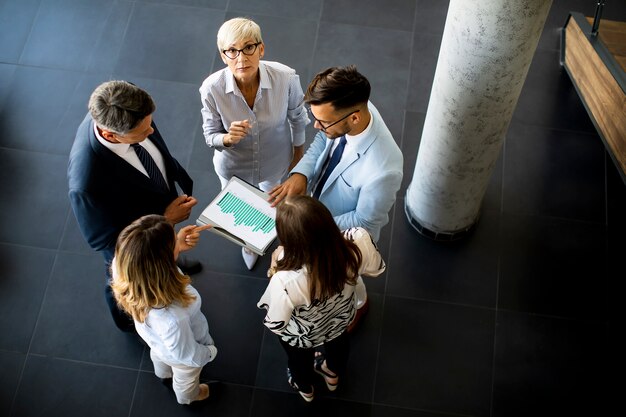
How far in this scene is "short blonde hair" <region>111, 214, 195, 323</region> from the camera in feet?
8.03

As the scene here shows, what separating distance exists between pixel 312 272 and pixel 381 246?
1.86 m

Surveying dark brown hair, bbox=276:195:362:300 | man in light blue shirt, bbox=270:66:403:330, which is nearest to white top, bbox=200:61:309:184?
man in light blue shirt, bbox=270:66:403:330

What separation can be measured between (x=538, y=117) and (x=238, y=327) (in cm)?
268

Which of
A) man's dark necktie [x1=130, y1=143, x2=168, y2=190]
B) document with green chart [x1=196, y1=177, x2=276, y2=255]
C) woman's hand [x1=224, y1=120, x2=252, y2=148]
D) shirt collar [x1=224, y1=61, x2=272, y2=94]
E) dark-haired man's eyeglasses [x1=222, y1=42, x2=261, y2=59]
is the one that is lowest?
document with green chart [x1=196, y1=177, x2=276, y2=255]

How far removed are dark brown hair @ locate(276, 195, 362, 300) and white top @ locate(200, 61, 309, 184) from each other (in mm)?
965

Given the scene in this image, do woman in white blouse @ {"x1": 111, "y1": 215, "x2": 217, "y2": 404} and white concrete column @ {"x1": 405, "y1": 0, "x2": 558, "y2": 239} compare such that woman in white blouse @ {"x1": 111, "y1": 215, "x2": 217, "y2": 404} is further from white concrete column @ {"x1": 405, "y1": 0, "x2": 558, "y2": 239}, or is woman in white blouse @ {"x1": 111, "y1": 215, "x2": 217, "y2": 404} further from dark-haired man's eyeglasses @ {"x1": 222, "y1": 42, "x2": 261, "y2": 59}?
white concrete column @ {"x1": 405, "y1": 0, "x2": 558, "y2": 239}

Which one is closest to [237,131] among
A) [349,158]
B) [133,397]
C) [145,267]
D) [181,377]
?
[349,158]

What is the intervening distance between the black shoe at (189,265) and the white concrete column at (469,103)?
57.7 inches

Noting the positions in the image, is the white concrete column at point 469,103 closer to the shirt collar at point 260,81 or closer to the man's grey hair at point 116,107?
the shirt collar at point 260,81

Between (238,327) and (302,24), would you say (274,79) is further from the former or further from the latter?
(302,24)

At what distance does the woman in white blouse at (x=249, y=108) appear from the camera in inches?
113

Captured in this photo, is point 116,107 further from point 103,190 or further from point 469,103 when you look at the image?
point 469,103

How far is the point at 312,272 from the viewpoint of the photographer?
92.8 inches

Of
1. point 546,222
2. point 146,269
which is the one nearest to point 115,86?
point 146,269
